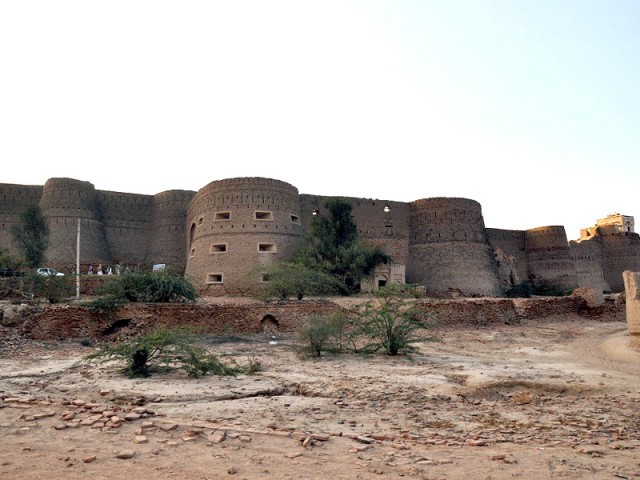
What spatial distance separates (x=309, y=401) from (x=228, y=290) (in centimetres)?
1764

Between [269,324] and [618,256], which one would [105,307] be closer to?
[269,324]

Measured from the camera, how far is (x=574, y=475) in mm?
3807

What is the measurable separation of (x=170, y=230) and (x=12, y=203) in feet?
26.3

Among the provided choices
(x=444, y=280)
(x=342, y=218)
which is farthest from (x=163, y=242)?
(x=444, y=280)

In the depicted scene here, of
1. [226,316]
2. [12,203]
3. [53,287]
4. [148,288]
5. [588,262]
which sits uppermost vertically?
[12,203]

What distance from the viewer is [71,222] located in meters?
26.9

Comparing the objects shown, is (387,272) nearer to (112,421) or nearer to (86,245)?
(86,245)

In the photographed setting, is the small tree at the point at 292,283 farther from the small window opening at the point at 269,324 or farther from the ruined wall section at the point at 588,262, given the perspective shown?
the ruined wall section at the point at 588,262

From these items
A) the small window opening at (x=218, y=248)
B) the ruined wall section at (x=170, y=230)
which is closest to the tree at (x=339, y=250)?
the small window opening at (x=218, y=248)

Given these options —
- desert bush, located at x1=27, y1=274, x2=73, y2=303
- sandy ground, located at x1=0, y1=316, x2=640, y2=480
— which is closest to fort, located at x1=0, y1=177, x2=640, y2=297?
desert bush, located at x1=27, y1=274, x2=73, y2=303

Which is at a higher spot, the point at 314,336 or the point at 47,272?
the point at 47,272

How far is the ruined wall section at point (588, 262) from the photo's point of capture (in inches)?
1512

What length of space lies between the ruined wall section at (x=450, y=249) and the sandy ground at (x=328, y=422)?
20.2 m

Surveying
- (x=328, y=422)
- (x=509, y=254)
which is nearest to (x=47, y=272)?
(x=328, y=422)
